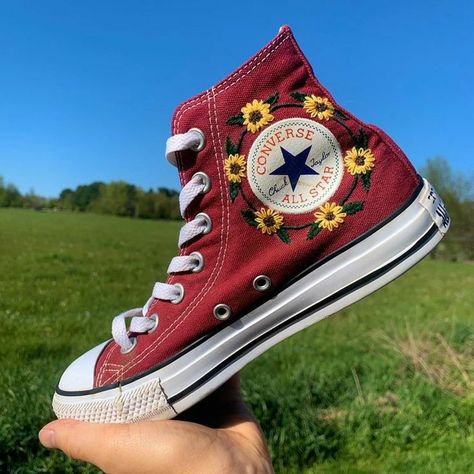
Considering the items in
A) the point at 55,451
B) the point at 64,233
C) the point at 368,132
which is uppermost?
the point at 64,233

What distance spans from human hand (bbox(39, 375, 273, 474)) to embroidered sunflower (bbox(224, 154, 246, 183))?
35.7 inches

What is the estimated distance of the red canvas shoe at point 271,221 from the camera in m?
2.12

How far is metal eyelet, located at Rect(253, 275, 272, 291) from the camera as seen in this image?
210 centimetres

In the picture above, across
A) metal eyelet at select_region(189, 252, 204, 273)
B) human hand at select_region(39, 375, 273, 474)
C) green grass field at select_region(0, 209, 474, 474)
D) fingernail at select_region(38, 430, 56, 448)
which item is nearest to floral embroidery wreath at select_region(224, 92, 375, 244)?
metal eyelet at select_region(189, 252, 204, 273)

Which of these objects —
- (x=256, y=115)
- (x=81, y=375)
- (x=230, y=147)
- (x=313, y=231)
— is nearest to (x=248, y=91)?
(x=256, y=115)

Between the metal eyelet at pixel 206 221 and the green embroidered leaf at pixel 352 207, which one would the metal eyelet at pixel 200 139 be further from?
the green embroidered leaf at pixel 352 207

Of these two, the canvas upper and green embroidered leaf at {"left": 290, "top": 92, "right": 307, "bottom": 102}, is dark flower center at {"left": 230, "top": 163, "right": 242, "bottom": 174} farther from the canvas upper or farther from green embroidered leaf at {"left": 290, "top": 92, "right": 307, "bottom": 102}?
green embroidered leaf at {"left": 290, "top": 92, "right": 307, "bottom": 102}

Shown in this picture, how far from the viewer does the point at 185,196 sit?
2168 mm

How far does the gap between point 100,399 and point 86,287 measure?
9145 mm

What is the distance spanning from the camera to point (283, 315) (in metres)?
2.16

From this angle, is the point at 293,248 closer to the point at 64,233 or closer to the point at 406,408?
the point at 406,408

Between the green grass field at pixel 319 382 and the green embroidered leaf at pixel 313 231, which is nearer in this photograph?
the green embroidered leaf at pixel 313 231

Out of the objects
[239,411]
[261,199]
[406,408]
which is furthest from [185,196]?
[406,408]

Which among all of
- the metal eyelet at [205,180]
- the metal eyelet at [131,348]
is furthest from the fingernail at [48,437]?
the metal eyelet at [205,180]
